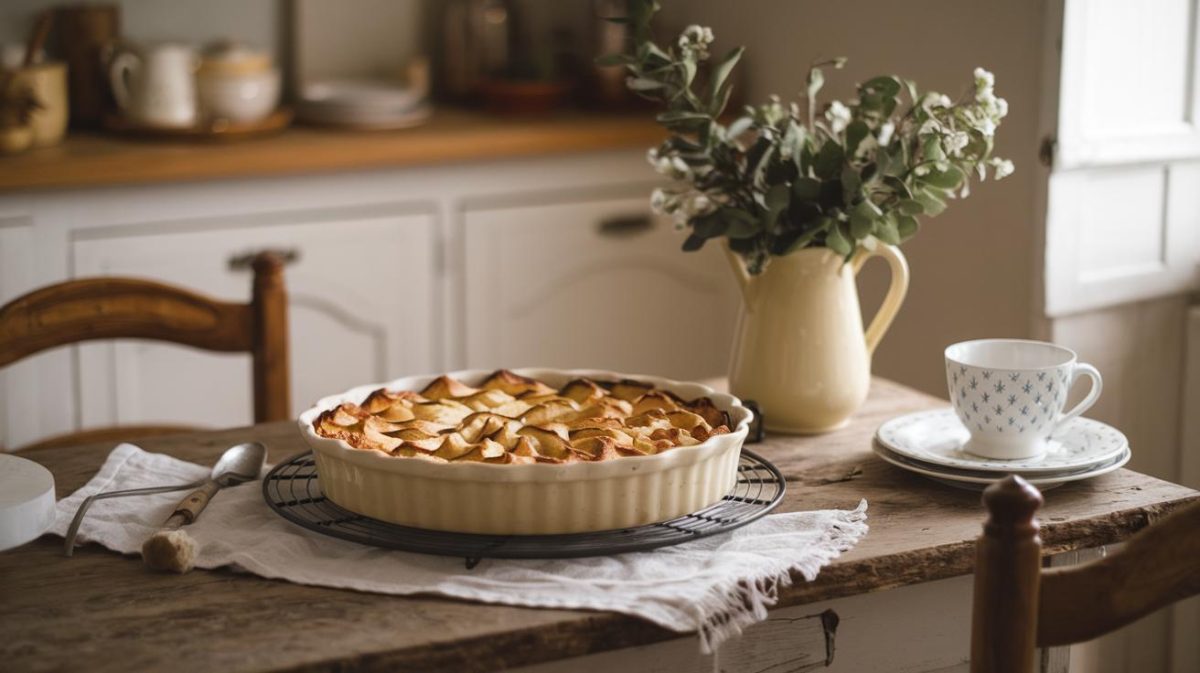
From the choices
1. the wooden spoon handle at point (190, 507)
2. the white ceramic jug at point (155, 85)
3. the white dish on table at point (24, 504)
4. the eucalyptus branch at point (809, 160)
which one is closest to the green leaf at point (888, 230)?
the eucalyptus branch at point (809, 160)

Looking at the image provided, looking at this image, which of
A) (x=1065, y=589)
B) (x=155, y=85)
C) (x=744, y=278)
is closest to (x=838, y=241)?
(x=744, y=278)

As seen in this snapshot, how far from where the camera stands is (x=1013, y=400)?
119 cm

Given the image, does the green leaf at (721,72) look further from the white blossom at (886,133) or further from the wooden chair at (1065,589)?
the wooden chair at (1065,589)

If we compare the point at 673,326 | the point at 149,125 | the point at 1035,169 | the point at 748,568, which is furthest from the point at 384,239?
the point at 748,568

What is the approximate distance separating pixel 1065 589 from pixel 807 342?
57 cm

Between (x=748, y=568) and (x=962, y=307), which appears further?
(x=962, y=307)

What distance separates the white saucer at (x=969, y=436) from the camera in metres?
1.19

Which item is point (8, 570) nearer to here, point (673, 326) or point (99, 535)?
point (99, 535)

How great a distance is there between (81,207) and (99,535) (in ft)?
4.37

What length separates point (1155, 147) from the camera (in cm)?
197

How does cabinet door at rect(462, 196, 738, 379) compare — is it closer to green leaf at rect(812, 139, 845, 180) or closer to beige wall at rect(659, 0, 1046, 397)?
beige wall at rect(659, 0, 1046, 397)

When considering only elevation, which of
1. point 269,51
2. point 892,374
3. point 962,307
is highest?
point 269,51

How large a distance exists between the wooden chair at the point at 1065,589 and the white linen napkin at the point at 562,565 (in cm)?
21

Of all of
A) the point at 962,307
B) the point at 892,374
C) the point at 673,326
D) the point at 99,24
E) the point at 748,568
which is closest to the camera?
the point at 748,568
